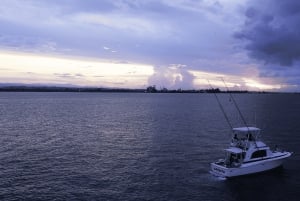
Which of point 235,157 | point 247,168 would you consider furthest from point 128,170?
point 247,168

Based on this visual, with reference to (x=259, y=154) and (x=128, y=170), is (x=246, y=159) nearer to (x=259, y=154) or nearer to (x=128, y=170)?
(x=259, y=154)

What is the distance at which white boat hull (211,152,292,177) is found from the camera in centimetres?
4473

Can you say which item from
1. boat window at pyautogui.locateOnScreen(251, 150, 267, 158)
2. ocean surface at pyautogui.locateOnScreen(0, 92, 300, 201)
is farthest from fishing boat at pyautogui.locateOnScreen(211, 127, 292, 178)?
ocean surface at pyautogui.locateOnScreen(0, 92, 300, 201)

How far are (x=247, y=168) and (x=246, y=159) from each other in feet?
4.13

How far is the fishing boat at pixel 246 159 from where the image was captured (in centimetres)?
4516

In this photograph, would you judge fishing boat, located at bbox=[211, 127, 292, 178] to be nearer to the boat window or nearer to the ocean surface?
the boat window

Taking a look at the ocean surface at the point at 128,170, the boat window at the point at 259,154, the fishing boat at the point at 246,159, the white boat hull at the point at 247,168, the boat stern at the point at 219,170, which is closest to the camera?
the ocean surface at the point at 128,170

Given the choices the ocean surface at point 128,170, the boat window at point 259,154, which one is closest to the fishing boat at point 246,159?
the boat window at point 259,154

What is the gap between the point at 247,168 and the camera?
45625 millimetres

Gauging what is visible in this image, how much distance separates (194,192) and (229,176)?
6.95 metres

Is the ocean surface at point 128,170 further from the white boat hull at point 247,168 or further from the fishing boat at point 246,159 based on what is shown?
the fishing boat at point 246,159

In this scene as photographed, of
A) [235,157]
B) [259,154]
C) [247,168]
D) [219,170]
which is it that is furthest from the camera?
[259,154]

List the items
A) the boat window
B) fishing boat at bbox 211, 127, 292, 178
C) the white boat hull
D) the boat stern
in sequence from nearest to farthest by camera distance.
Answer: the boat stern
the white boat hull
fishing boat at bbox 211, 127, 292, 178
the boat window

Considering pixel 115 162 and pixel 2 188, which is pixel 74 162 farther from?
pixel 2 188
